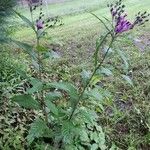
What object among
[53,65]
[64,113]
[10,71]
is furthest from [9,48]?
[64,113]

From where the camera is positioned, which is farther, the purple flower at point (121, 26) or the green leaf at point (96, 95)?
the green leaf at point (96, 95)

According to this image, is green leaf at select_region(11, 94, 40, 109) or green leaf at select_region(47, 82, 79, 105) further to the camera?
green leaf at select_region(11, 94, 40, 109)

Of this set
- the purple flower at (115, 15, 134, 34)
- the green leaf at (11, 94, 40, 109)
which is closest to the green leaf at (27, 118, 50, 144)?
the green leaf at (11, 94, 40, 109)

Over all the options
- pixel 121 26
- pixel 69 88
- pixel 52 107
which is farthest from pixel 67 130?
pixel 121 26

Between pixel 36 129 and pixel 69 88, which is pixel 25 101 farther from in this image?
pixel 69 88

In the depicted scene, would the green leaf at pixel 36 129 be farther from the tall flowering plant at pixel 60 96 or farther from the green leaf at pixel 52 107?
the green leaf at pixel 52 107

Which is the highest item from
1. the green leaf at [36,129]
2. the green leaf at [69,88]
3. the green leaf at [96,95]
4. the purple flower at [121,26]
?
the purple flower at [121,26]

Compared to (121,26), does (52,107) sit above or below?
below

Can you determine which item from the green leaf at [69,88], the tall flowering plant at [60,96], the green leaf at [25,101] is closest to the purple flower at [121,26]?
the tall flowering plant at [60,96]

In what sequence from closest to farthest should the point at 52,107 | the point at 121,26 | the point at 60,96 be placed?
1. the point at 121,26
2. the point at 52,107
3. the point at 60,96

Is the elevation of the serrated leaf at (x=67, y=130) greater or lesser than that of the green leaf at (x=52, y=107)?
lesser

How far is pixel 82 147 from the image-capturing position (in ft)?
12.7

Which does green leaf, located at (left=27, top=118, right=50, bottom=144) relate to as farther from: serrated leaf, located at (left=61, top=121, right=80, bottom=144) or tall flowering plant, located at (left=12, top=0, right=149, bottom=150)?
serrated leaf, located at (left=61, top=121, right=80, bottom=144)

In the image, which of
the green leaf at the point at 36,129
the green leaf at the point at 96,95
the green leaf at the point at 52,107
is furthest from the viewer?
the green leaf at the point at 96,95
